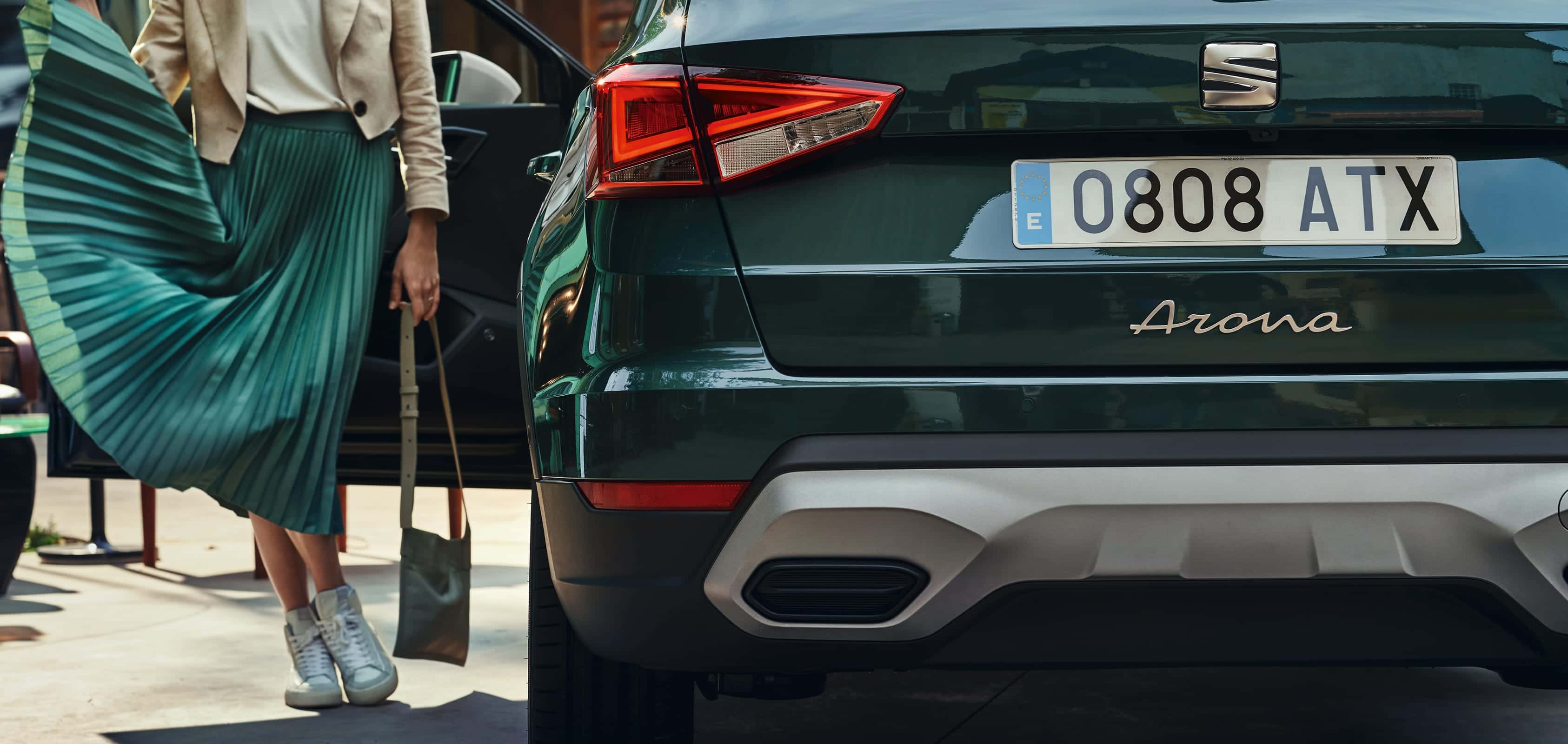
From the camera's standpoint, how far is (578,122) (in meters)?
2.28

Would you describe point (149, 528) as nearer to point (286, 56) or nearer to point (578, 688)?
point (286, 56)

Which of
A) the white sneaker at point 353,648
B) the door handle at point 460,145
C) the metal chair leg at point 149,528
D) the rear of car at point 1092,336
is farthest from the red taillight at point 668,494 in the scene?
the metal chair leg at point 149,528

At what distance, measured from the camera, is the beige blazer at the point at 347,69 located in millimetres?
3049

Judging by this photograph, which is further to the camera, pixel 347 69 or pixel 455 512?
pixel 455 512

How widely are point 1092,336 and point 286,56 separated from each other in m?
1.86

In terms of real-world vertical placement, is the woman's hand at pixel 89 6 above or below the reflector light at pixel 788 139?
above

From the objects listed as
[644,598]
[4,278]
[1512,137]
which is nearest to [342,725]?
[644,598]

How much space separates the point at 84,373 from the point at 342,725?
766 millimetres

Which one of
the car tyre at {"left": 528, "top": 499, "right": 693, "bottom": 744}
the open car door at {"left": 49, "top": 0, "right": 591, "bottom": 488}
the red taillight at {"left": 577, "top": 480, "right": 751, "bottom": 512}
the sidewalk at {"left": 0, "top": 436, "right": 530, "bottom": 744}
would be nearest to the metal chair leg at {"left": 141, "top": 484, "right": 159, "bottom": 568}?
the sidewalk at {"left": 0, "top": 436, "right": 530, "bottom": 744}

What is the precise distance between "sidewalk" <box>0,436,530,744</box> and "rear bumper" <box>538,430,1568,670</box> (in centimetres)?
129

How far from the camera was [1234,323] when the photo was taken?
179 cm

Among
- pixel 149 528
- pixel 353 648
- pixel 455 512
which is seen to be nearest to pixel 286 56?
pixel 353 648

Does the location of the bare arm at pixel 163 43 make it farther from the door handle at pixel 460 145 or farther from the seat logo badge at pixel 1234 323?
the seat logo badge at pixel 1234 323

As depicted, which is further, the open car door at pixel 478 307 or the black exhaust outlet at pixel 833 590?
the open car door at pixel 478 307
